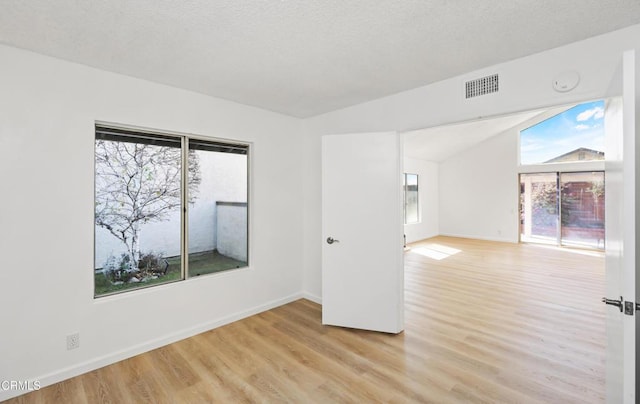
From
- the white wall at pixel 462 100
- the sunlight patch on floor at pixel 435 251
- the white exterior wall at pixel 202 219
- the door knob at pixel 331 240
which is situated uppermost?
the white wall at pixel 462 100

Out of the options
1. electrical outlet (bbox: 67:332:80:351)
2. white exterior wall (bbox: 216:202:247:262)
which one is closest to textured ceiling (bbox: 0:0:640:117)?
white exterior wall (bbox: 216:202:247:262)

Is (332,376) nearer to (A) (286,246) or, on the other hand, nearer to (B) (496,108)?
(A) (286,246)

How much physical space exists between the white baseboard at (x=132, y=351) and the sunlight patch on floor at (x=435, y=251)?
15.3ft

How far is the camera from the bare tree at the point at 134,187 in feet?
8.47

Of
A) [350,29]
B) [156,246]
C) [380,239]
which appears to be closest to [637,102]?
[350,29]

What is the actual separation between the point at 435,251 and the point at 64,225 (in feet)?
24.2

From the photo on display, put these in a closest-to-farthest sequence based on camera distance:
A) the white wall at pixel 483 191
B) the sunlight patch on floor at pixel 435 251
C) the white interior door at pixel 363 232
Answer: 1. the white interior door at pixel 363 232
2. the sunlight patch on floor at pixel 435 251
3. the white wall at pixel 483 191

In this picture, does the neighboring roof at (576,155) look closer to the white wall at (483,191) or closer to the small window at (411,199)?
the white wall at (483,191)

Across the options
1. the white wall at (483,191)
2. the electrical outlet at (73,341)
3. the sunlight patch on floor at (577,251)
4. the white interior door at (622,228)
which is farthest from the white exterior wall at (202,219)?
the white wall at (483,191)

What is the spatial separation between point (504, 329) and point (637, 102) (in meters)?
2.40

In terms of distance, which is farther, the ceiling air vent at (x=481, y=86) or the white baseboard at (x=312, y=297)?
the white baseboard at (x=312, y=297)

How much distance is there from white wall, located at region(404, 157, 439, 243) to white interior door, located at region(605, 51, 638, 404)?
7.06 m

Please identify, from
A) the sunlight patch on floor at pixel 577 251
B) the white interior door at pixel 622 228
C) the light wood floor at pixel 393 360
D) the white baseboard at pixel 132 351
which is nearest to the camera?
the white interior door at pixel 622 228

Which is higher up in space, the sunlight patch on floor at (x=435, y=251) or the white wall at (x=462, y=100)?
the white wall at (x=462, y=100)
